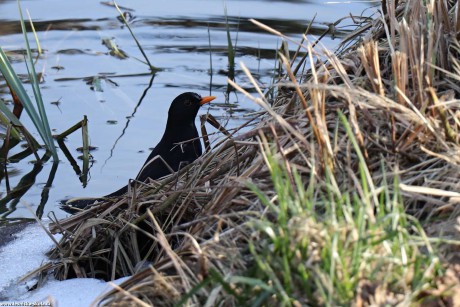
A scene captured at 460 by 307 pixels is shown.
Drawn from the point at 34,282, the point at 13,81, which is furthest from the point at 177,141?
the point at 34,282

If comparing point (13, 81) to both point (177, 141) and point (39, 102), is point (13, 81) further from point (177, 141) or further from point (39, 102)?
point (177, 141)

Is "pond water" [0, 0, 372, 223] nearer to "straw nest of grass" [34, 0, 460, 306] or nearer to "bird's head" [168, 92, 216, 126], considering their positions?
"bird's head" [168, 92, 216, 126]

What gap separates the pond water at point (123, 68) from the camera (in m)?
5.43

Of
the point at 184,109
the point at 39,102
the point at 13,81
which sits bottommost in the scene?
the point at 184,109

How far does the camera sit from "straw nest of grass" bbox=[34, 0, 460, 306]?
2.19 m

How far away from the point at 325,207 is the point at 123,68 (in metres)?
5.11

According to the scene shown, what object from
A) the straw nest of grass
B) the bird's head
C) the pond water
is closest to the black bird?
the bird's head

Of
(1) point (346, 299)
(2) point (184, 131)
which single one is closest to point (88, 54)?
(2) point (184, 131)

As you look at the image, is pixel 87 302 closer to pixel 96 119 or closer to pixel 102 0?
pixel 96 119

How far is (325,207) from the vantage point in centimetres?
244

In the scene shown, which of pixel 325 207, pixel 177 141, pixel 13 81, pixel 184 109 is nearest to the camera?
pixel 325 207

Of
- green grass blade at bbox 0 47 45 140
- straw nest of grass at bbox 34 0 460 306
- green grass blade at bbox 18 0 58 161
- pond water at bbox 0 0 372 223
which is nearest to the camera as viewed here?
straw nest of grass at bbox 34 0 460 306

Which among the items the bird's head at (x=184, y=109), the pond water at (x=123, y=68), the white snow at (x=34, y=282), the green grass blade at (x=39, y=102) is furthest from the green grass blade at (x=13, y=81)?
the white snow at (x=34, y=282)

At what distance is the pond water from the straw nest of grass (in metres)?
1.49
